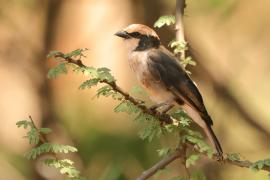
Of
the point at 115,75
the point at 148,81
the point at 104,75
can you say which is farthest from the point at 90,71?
the point at 115,75

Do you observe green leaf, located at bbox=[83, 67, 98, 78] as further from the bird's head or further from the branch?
the bird's head

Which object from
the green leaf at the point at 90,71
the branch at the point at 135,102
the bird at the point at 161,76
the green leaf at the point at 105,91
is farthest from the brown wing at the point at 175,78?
the green leaf at the point at 90,71

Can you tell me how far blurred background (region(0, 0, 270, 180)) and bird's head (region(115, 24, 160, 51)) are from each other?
2.82 feet

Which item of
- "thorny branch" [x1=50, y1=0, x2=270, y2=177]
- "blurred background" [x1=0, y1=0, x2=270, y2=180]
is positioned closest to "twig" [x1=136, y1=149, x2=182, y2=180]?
"thorny branch" [x1=50, y1=0, x2=270, y2=177]

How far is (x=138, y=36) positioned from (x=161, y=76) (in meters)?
0.12

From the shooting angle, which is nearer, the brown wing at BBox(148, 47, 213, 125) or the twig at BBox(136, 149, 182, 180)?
the twig at BBox(136, 149, 182, 180)

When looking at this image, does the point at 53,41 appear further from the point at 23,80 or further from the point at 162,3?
the point at 162,3

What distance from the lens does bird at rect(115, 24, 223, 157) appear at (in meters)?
1.61

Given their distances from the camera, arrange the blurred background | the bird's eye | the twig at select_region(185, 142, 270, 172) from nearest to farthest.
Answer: the twig at select_region(185, 142, 270, 172) < the bird's eye < the blurred background

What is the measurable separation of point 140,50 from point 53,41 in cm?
105

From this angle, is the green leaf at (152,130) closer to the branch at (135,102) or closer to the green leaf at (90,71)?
the branch at (135,102)

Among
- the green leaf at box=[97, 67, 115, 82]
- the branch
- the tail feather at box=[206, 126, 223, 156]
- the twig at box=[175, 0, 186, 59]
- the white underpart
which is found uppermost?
the twig at box=[175, 0, 186, 59]

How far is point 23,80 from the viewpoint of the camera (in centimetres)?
274

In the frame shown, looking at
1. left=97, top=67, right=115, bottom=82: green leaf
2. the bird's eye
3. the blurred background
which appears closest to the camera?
left=97, top=67, right=115, bottom=82: green leaf
